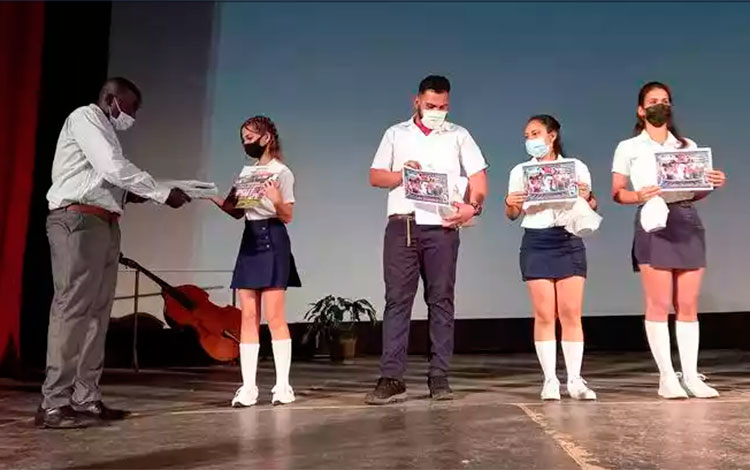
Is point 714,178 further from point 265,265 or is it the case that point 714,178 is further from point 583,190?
point 265,265

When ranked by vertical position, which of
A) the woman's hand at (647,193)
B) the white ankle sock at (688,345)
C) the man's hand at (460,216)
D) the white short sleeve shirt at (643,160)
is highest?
the white short sleeve shirt at (643,160)

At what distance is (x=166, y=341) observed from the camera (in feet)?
15.6

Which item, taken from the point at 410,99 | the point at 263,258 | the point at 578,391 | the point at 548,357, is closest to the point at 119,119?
the point at 263,258

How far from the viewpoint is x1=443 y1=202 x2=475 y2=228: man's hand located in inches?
112

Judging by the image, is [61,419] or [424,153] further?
[424,153]

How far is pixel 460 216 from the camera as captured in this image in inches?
112

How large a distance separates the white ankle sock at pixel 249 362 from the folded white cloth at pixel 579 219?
1.30 m

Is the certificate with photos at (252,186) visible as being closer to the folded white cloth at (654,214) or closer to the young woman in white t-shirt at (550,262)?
the young woman in white t-shirt at (550,262)

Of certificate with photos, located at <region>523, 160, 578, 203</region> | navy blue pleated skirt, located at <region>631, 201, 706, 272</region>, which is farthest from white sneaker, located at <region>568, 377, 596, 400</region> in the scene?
certificate with photos, located at <region>523, 160, 578, 203</region>

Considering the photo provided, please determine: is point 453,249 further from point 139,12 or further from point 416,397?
point 139,12

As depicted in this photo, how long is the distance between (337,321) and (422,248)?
7.14 feet

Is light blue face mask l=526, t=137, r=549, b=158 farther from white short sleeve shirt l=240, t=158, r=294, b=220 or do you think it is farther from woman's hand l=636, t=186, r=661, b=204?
white short sleeve shirt l=240, t=158, r=294, b=220

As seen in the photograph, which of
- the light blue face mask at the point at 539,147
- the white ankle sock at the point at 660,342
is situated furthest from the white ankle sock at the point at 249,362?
the white ankle sock at the point at 660,342

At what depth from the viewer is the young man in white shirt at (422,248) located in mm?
2865
